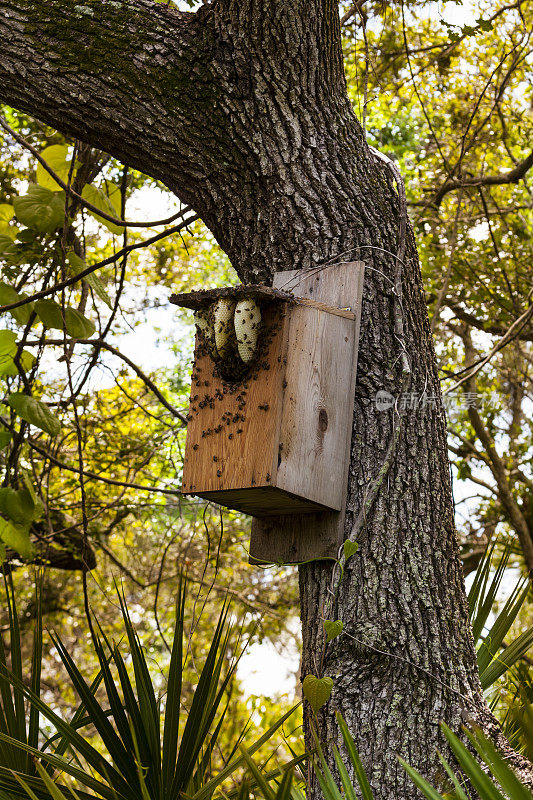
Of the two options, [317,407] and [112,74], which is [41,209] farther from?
[317,407]

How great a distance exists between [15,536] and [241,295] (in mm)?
1016

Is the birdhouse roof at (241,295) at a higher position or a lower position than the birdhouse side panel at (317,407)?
higher

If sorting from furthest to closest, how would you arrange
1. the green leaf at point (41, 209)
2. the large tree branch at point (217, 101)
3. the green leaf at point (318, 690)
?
the green leaf at point (41, 209), the large tree branch at point (217, 101), the green leaf at point (318, 690)

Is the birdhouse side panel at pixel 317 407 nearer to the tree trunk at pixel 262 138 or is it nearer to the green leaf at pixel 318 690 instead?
the tree trunk at pixel 262 138

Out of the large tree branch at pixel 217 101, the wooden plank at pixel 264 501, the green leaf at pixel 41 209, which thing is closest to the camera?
Result: the wooden plank at pixel 264 501

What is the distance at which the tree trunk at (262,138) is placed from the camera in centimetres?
188

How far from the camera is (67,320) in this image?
2.55 metres

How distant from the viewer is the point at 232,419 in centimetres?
189

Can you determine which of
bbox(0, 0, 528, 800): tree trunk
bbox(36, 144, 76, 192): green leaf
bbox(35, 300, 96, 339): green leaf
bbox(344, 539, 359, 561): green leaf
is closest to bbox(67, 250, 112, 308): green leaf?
bbox(35, 300, 96, 339): green leaf

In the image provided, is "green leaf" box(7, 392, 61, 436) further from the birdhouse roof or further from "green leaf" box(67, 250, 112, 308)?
the birdhouse roof

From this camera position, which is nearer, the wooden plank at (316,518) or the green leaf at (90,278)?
the wooden plank at (316,518)

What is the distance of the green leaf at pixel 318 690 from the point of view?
1571 mm

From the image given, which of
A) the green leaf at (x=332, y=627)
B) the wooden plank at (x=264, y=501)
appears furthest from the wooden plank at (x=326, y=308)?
the green leaf at (x=332, y=627)

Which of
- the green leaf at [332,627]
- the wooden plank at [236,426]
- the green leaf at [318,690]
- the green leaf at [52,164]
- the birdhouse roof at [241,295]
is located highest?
the green leaf at [52,164]
